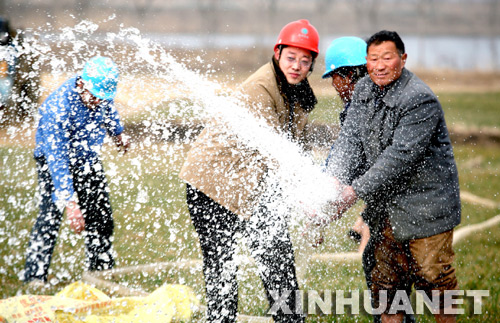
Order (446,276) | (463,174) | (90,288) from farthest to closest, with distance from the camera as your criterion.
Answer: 1. (463,174)
2. (90,288)
3. (446,276)

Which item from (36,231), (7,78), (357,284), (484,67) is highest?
(484,67)

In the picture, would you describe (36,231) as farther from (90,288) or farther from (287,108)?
(287,108)

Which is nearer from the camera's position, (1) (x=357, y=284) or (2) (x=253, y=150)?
(2) (x=253, y=150)

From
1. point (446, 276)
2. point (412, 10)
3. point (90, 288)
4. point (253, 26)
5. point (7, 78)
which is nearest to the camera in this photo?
point (446, 276)

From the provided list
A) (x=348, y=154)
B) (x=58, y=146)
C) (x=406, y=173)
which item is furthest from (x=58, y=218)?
(x=406, y=173)

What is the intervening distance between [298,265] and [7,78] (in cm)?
474

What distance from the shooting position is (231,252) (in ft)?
11.6

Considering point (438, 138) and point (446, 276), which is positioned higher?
point (438, 138)

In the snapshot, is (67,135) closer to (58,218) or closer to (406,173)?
(58,218)

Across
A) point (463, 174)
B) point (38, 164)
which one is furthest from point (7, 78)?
point (463, 174)

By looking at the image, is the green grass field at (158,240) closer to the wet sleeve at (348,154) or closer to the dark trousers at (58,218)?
the dark trousers at (58,218)

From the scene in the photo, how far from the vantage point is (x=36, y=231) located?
456cm

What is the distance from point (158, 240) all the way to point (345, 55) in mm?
2580

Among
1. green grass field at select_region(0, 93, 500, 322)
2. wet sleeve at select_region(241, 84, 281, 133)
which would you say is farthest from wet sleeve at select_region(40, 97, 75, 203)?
wet sleeve at select_region(241, 84, 281, 133)
